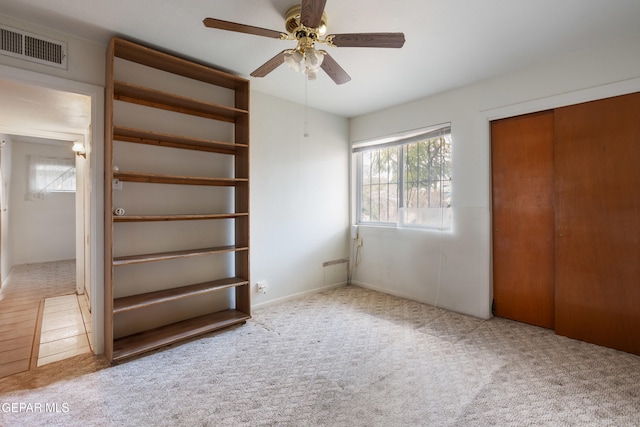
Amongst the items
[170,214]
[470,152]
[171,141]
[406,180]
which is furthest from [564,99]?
[170,214]

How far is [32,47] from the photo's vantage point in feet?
6.79

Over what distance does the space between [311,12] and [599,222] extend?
110 inches

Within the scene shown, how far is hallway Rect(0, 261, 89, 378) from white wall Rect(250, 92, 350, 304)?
192 cm

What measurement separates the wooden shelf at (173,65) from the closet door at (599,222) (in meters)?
3.09

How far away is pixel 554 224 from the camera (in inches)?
105

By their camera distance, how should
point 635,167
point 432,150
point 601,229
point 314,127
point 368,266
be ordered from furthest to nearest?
point 368,266, point 314,127, point 432,150, point 601,229, point 635,167

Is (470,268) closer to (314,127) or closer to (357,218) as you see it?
(357,218)

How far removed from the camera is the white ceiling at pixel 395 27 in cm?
188

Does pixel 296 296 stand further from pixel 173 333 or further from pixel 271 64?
pixel 271 64

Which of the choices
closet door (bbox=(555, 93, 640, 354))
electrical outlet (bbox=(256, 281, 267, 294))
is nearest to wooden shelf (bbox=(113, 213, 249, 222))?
electrical outlet (bbox=(256, 281, 267, 294))

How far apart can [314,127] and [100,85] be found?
233 cm

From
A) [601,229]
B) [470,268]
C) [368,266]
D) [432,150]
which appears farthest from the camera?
[368,266]

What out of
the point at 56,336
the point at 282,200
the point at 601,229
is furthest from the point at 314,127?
the point at 56,336

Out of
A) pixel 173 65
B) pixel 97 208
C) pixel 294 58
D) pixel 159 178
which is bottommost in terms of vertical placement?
pixel 97 208
